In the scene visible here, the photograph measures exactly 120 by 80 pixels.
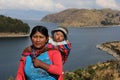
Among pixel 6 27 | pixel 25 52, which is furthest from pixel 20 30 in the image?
pixel 25 52

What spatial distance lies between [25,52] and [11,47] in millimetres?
61686

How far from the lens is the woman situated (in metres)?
2.46

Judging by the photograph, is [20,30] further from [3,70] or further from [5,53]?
[3,70]

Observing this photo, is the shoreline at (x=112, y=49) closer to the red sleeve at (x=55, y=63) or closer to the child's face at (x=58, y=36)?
the child's face at (x=58, y=36)

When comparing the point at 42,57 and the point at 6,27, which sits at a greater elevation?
the point at 42,57

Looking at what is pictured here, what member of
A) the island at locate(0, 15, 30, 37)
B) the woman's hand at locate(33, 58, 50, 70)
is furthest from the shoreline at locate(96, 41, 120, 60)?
the woman's hand at locate(33, 58, 50, 70)

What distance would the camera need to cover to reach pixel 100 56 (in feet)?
189

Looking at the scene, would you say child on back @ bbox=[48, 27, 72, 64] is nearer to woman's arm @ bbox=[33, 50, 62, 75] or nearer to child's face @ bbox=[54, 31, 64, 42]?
child's face @ bbox=[54, 31, 64, 42]

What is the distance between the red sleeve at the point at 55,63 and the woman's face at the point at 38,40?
0.30 ft

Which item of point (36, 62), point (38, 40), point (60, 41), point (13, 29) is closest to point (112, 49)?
point (13, 29)

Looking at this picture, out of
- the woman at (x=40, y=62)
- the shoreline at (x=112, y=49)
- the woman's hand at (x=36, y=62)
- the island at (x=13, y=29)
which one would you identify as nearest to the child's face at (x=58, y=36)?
the woman at (x=40, y=62)

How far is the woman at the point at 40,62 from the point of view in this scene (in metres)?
2.46

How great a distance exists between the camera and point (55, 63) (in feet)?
8.20

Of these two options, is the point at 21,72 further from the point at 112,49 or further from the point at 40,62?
the point at 112,49
